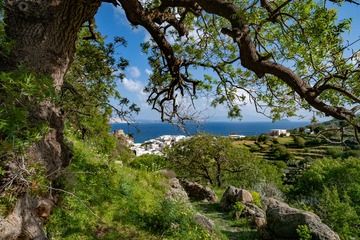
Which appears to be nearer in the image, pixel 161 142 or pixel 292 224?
pixel 292 224

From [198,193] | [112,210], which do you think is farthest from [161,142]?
[112,210]

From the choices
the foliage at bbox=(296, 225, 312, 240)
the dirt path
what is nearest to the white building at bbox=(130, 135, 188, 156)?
the dirt path

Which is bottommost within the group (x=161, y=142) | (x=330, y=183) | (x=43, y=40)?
(x=330, y=183)

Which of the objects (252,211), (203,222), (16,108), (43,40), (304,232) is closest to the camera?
(16,108)

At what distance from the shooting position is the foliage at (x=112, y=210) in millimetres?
7000

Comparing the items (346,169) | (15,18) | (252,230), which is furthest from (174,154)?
(15,18)

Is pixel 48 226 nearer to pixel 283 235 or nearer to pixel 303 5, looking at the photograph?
pixel 303 5

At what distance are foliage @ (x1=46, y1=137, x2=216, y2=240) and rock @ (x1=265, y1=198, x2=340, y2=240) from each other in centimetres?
375

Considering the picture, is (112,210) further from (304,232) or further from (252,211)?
(252,211)

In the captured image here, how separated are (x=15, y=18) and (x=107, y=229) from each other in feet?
14.6

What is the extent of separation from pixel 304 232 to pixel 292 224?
107 cm

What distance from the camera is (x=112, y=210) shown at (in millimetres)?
8211

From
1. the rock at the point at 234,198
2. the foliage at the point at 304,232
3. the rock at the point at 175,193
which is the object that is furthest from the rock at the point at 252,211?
the rock at the point at 175,193

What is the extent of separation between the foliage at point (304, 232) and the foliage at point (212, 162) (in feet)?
62.7
